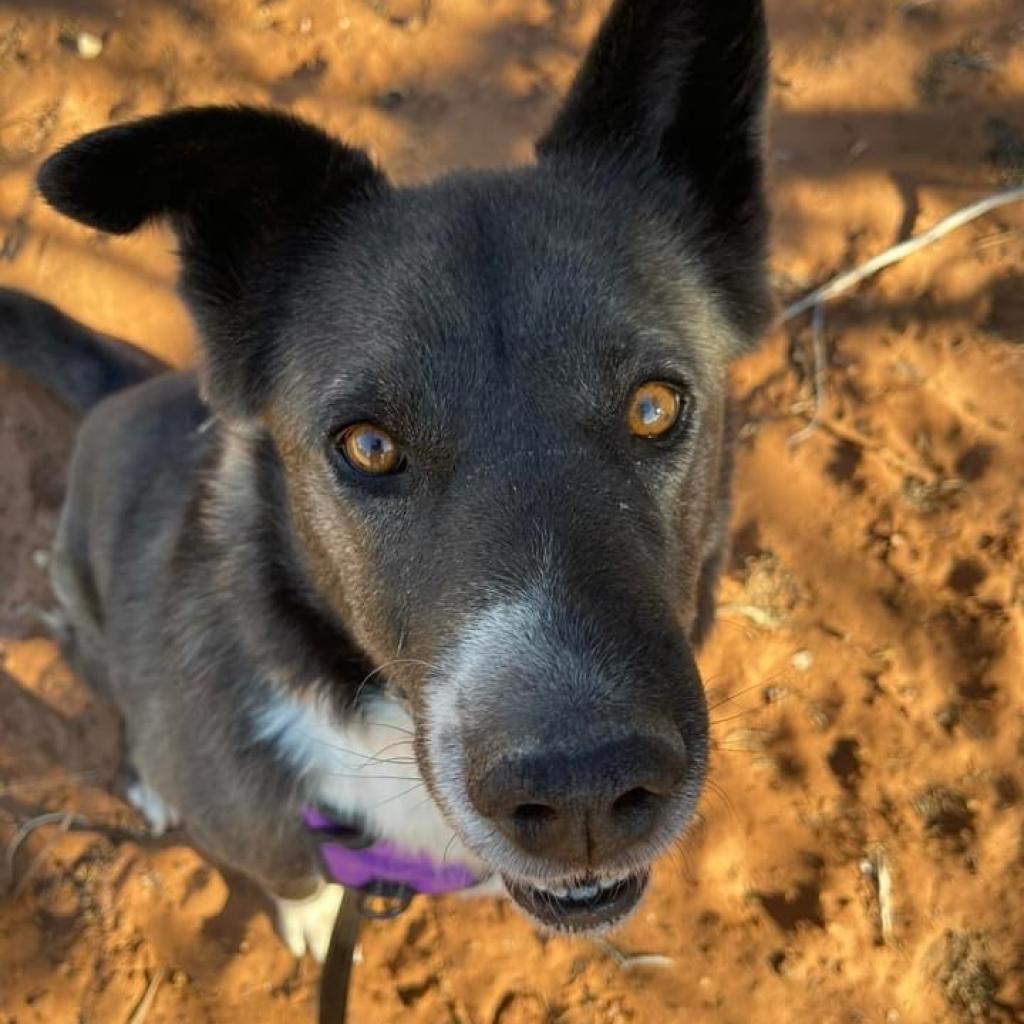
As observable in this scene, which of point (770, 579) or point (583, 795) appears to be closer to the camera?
point (583, 795)

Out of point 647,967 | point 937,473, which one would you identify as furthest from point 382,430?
point 937,473

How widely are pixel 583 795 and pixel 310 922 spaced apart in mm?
2583

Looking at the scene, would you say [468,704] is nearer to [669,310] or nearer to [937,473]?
[669,310]

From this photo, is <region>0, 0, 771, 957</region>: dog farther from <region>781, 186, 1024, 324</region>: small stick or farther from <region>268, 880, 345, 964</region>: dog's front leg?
<region>781, 186, 1024, 324</region>: small stick

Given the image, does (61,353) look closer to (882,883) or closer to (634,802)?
(634,802)

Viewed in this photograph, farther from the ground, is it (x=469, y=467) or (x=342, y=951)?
(x=469, y=467)

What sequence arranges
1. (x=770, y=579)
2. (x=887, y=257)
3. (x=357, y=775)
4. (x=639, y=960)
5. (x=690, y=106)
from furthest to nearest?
1. (x=887, y=257)
2. (x=770, y=579)
3. (x=639, y=960)
4. (x=357, y=775)
5. (x=690, y=106)

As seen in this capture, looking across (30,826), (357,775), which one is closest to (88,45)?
(30,826)

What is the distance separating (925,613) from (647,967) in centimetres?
196

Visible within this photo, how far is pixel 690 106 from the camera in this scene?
258cm

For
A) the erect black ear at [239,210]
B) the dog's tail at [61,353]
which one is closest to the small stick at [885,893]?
the erect black ear at [239,210]

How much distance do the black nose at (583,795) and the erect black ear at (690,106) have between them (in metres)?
1.49

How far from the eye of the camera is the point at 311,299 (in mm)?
2428

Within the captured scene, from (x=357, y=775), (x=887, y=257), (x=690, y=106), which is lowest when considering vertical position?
(x=357, y=775)
